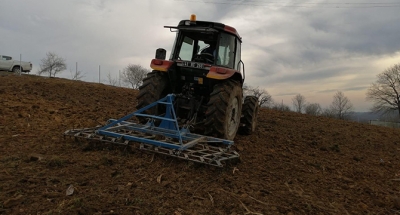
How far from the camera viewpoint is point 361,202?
3.44 meters

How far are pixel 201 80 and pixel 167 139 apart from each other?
4.96 feet

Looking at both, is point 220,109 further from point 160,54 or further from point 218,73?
point 160,54

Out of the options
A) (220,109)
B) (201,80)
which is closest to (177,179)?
(220,109)

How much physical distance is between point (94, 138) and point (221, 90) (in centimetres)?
218

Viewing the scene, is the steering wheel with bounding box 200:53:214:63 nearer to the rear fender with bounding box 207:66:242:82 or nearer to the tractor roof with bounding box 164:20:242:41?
the tractor roof with bounding box 164:20:242:41

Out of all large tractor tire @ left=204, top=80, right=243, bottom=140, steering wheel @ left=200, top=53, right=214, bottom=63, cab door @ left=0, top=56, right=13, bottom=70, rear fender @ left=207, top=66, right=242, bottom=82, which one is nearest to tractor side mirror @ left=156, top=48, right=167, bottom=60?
steering wheel @ left=200, top=53, right=214, bottom=63

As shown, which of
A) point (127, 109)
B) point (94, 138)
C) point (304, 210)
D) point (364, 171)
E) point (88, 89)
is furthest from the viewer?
point (88, 89)

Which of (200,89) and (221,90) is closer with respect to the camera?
(221,90)

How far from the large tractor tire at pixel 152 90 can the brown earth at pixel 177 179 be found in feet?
4.10

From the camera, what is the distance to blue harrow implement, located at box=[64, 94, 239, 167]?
388cm

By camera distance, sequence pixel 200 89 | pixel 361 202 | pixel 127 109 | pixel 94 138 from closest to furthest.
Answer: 1. pixel 361 202
2. pixel 94 138
3. pixel 200 89
4. pixel 127 109

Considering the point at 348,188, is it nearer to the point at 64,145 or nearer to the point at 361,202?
the point at 361,202

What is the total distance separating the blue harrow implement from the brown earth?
5.8 inches

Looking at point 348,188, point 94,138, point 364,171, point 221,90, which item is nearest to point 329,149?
point 364,171
